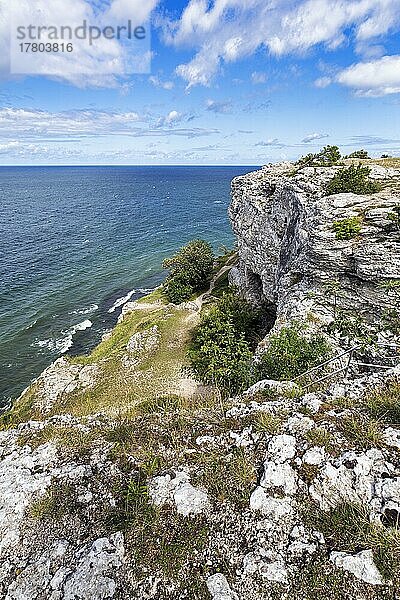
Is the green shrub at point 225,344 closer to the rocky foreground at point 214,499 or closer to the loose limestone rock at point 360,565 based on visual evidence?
the rocky foreground at point 214,499

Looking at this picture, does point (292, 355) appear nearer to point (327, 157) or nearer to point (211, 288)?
point (327, 157)

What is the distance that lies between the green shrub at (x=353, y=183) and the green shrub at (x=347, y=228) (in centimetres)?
518

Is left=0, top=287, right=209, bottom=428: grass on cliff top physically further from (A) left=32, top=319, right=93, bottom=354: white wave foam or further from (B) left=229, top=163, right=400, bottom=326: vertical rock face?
(B) left=229, top=163, right=400, bottom=326: vertical rock face

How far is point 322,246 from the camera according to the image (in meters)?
24.3

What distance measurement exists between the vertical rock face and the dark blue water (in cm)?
2734

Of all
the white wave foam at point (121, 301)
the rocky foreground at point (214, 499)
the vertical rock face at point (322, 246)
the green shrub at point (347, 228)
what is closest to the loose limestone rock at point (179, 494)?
the rocky foreground at point (214, 499)

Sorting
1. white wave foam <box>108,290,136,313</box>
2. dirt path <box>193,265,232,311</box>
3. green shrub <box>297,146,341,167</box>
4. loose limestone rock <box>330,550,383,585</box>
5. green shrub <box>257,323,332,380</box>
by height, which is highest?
green shrub <box>297,146,341,167</box>

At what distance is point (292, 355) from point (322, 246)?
912 centimetres

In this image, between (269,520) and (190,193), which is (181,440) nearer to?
(269,520)

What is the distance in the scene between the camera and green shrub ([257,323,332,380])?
18.5 meters

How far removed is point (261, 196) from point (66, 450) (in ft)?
117

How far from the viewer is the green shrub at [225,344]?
26.3 m

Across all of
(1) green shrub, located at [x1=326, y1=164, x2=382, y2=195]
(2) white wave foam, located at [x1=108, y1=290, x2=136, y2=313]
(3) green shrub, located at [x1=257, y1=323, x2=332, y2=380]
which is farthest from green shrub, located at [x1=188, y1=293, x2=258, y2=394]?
(2) white wave foam, located at [x1=108, y1=290, x2=136, y2=313]

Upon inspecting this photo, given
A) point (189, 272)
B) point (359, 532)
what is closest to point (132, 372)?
point (189, 272)
